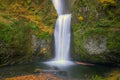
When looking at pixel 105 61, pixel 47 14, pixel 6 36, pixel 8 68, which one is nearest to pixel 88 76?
pixel 105 61

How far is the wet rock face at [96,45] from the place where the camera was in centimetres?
1373

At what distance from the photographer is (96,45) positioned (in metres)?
13.9

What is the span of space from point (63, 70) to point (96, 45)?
3.10m

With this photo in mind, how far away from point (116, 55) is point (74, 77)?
4007mm

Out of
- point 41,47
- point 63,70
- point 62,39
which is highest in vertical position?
point 62,39

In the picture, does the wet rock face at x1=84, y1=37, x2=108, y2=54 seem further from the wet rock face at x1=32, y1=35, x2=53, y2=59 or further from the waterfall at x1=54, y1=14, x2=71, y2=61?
the wet rock face at x1=32, y1=35, x2=53, y2=59

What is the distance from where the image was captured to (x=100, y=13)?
14.1 m

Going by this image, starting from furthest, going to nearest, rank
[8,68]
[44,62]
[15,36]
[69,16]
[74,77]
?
[69,16] → [44,62] → [15,36] → [8,68] → [74,77]

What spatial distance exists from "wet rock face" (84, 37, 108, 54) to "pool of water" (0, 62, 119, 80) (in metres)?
1.06

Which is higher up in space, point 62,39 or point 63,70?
point 62,39

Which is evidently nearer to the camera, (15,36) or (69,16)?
(15,36)

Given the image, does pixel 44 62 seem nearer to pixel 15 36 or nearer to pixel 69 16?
pixel 15 36

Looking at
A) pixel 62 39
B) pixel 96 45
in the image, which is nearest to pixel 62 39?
pixel 62 39

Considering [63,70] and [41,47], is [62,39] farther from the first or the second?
[63,70]
